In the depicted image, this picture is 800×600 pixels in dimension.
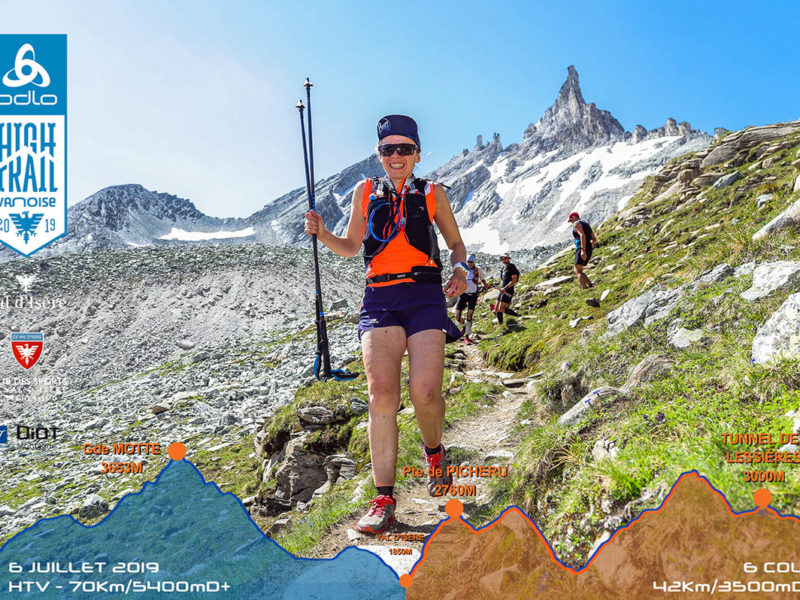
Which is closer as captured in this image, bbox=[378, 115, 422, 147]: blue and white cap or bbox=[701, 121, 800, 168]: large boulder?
bbox=[378, 115, 422, 147]: blue and white cap

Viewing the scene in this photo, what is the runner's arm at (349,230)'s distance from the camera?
456 centimetres

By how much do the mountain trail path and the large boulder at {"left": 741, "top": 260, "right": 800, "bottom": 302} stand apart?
10.6 ft

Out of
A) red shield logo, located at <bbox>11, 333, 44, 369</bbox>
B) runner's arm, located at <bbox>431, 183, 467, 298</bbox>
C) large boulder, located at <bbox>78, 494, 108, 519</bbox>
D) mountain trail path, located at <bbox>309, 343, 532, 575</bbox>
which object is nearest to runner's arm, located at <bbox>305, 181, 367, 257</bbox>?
runner's arm, located at <bbox>431, 183, 467, 298</bbox>

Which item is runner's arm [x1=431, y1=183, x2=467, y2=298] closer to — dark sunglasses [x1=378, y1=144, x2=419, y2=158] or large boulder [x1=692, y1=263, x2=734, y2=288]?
dark sunglasses [x1=378, y1=144, x2=419, y2=158]

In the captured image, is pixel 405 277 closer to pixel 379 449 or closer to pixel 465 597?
pixel 379 449

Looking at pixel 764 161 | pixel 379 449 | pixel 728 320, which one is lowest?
pixel 379 449

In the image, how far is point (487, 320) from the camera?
68.7ft

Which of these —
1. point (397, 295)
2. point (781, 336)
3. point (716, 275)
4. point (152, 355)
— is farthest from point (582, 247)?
point (152, 355)

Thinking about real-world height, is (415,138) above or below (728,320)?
above

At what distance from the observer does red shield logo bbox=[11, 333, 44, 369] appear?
31.5 ft

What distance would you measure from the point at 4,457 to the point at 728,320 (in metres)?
18.8

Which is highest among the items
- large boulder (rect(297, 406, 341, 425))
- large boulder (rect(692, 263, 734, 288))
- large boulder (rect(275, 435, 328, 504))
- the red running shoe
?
large boulder (rect(692, 263, 734, 288))

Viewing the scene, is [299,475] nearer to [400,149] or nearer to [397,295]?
[397,295]

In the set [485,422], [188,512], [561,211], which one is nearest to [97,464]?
[188,512]
